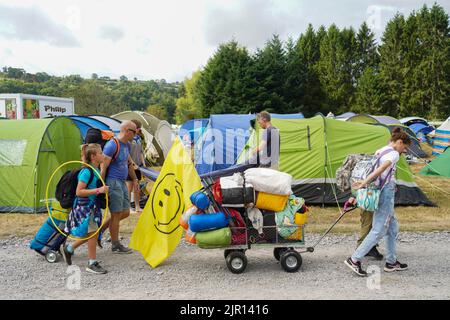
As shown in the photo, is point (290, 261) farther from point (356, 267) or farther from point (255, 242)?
point (356, 267)

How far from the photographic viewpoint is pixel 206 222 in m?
5.09

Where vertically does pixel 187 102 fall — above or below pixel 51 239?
above

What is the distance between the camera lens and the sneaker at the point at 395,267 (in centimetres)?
531

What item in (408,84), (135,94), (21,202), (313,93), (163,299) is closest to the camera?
(163,299)

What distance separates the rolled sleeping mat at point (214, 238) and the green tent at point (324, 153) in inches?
179

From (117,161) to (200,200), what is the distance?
139 centimetres

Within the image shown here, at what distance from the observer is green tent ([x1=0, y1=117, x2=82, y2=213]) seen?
916 cm

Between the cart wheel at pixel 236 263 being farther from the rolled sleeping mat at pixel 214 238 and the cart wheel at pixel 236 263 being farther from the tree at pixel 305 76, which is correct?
the tree at pixel 305 76

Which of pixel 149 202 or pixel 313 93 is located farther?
pixel 313 93

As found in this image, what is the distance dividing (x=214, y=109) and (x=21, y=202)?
27.7 meters

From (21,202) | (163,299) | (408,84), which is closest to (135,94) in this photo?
(408,84)

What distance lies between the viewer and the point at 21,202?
361 inches

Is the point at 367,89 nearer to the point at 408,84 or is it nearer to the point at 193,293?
the point at 408,84

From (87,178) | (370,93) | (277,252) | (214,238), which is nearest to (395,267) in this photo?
(277,252)
